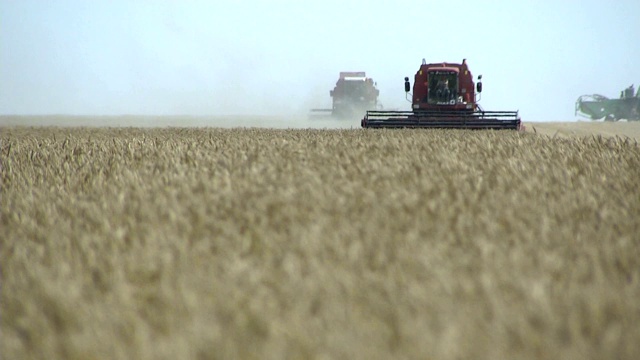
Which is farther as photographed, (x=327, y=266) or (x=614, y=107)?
(x=614, y=107)

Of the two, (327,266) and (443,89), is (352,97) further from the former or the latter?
(327,266)

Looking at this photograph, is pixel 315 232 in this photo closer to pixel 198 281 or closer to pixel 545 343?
pixel 198 281

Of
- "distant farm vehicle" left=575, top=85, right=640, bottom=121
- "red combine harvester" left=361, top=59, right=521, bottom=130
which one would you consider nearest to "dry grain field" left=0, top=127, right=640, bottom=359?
"red combine harvester" left=361, top=59, right=521, bottom=130

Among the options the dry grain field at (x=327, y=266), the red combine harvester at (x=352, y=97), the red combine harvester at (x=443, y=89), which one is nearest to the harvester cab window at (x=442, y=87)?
the red combine harvester at (x=443, y=89)

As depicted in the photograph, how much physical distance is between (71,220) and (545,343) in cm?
279

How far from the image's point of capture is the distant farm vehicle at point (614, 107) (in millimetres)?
49812

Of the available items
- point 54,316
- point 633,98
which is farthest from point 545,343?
point 633,98

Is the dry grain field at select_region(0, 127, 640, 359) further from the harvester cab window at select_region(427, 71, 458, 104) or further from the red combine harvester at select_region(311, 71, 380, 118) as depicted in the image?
the red combine harvester at select_region(311, 71, 380, 118)

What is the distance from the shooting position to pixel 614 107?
165ft

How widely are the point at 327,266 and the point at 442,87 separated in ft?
71.5

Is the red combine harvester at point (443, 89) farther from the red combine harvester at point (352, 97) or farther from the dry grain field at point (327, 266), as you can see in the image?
the dry grain field at point (327, 266)

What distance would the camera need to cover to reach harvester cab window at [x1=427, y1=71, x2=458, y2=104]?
24.2 meters

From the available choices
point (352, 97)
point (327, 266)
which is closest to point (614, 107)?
point (352, 97)

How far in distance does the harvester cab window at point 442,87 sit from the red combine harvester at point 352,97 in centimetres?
1626
